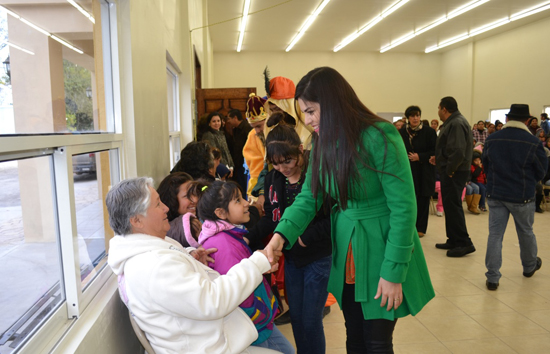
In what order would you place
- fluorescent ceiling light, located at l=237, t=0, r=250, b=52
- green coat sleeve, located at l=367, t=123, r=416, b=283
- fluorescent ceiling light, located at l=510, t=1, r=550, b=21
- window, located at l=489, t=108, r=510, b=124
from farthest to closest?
1. window, located at l=489, t=108, r=510, b=124
2. fluorescent ceiling light, located at l=510, t=1, r=550, b=21
3. fluorescent ceiling light, located at l=237, t=0, r=250, b=52
4. green coat sleeve, located at l=367, t=123, r=416, b=283

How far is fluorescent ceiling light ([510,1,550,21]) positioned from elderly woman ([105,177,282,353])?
11.7m

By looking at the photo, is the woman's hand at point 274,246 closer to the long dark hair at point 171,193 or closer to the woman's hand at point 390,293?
the woman's hand at point 390,293

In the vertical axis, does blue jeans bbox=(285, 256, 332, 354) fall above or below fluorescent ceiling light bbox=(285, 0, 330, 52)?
below

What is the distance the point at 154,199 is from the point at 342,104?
2.37ft

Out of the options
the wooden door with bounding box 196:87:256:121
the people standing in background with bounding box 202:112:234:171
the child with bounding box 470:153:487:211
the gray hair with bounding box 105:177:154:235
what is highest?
the wooden door with bounding box 196:87:256:121

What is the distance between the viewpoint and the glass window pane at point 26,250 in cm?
106

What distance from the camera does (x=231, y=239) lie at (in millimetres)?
1868

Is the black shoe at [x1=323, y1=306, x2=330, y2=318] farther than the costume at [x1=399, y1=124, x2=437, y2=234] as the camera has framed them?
No

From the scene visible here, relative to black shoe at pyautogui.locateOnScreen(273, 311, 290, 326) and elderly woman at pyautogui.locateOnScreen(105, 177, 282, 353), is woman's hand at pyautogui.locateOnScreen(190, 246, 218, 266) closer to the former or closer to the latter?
elderly woman at pyautogui.locateOnScreen(105, 177, 282, 353)

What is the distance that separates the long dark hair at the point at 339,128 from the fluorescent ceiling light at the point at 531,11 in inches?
439

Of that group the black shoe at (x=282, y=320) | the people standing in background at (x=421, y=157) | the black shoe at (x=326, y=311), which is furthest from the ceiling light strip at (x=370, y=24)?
the black shoe at (x=282, y=320)

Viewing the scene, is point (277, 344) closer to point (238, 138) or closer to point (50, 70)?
point (50, 70)

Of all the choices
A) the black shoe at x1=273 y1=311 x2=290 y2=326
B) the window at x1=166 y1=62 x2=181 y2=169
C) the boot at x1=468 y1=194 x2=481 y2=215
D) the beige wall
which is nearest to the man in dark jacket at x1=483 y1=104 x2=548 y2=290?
the black shoe at x1=273 y1=311 x2=290 y2=326

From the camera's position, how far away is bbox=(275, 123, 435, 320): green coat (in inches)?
55.6
